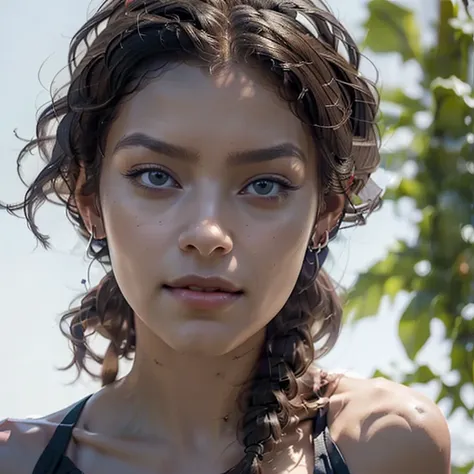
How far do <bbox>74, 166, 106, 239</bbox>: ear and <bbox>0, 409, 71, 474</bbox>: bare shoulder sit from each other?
327mm

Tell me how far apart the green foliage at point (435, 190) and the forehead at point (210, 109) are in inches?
35.1

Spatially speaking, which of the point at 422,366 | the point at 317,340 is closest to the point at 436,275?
the point at 422,366

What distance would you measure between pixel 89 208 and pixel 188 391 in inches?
13.4

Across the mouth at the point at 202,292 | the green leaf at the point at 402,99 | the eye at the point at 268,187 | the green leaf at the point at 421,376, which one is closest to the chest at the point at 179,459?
the mouth at the point at 202,292

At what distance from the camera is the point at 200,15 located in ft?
4.88

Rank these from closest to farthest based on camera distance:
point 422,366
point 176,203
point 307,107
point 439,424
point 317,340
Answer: point 176,203 → point 307,107 → point 439,424 → point 317,340 → point 422,366

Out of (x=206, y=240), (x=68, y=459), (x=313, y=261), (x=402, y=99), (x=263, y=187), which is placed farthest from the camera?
(x=402, y=99)

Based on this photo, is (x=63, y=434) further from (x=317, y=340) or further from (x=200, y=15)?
(x=200, y=15)

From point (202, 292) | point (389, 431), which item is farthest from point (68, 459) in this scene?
point (389, 431)

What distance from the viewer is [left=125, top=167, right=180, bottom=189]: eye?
144 cm

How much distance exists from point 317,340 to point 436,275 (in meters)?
0.61

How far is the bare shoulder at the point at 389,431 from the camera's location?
159 cm

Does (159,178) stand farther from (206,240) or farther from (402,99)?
(402,99)

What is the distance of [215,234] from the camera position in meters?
1.36
